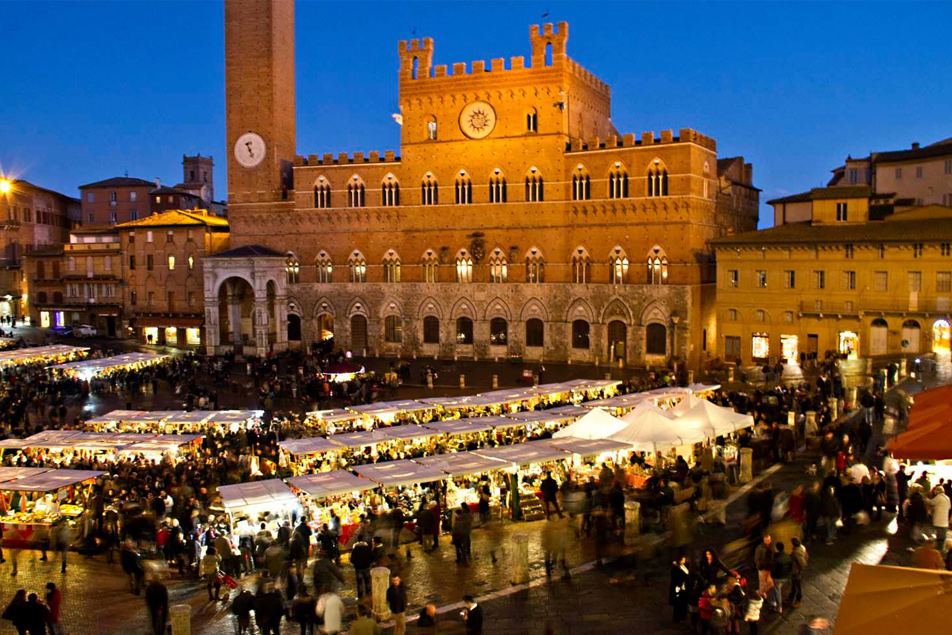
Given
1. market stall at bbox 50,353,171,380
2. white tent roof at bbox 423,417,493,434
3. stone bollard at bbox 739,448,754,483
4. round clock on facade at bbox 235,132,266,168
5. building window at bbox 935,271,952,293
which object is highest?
round clock on facade at bbox 235,132,266,168

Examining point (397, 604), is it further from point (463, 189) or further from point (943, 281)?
point (463, 189)

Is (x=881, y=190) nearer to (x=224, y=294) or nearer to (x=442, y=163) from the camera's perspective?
(x=442, y=163)

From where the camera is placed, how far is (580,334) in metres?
44.7

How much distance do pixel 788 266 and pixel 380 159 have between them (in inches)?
959

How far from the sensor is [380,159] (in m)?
49.5

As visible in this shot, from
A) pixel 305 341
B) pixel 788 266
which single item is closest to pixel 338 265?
pixel 305 341

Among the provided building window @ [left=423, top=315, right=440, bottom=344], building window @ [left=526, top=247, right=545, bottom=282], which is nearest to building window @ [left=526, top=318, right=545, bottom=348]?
building window @ [left=526, top=247, right=545, bottom=282]

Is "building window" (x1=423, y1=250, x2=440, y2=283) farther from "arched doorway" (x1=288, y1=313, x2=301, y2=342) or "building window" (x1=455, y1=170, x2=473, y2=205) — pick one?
"arched doorway" (x1=288, y1=313, x2=301, y2=342)

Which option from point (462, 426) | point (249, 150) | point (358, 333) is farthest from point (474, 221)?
point (462, 426)

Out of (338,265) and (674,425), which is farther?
(338,265)

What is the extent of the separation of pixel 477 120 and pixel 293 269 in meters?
15.1

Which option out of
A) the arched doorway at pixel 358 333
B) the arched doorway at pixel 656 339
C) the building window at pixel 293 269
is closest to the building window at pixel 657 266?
the arched doorway at pixel 656 339

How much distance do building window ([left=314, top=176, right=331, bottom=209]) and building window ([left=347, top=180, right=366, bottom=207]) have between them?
4.52 ft

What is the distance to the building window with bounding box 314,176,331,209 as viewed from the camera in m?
50.6
